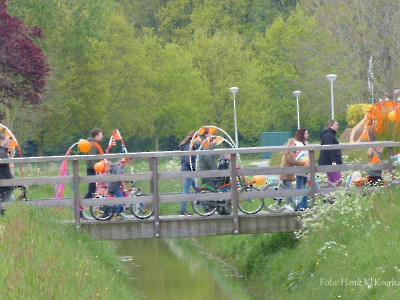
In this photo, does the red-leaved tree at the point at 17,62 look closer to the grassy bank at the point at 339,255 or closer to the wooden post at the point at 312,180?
the grassy bank at the point at 339,255

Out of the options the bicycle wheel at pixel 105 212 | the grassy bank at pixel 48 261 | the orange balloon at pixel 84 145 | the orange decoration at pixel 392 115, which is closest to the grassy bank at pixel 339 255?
the grassy bank at pixel 48 261

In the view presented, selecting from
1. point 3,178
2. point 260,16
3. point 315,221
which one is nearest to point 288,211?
point 315,221

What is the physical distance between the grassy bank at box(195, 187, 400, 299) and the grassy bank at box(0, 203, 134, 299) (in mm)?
2719

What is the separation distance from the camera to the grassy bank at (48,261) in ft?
37.3

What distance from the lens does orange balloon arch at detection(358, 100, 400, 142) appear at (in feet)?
67.1

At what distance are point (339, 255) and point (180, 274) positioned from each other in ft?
22.3

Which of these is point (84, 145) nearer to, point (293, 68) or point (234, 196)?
point (234, 196)

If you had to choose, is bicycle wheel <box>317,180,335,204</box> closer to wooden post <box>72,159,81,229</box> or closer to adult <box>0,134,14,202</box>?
wooden post <box>72,159,81,229</box>

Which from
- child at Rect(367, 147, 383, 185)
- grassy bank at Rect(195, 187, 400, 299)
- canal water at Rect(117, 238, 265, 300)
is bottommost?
canal water at Rect(117, 238, 265, 300)

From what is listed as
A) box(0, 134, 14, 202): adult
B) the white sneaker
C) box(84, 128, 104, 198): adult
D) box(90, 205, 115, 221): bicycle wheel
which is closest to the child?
the white sneaker

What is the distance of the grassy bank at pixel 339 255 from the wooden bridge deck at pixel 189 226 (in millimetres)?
436

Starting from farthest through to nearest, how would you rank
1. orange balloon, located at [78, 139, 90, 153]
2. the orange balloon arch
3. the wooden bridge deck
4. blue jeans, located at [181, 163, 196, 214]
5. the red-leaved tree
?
the red-leaved tree < the orange balloon arch < orange balloon, located at [78, 139, 90, 153] < blue jeans, located at [181, 163, 196, 214] < the wooden bridge deck

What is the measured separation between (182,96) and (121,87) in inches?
163

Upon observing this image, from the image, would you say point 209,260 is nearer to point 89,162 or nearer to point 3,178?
point 89,162
